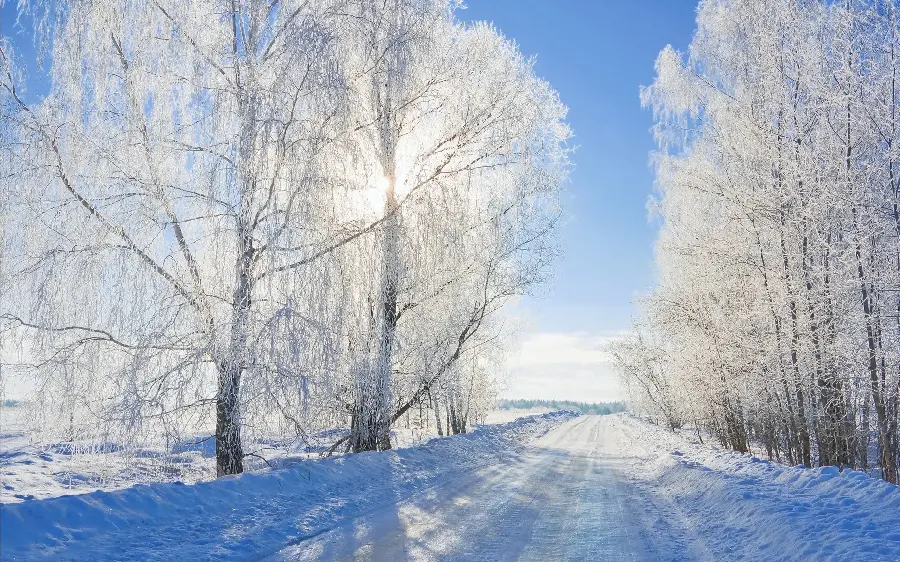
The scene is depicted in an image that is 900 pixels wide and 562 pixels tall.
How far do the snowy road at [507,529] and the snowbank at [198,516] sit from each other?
449 millimetres

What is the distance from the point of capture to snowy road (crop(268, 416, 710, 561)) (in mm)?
5754

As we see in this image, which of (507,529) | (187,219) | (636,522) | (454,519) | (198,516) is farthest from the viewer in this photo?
(187,219)

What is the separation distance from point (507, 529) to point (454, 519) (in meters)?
0.77

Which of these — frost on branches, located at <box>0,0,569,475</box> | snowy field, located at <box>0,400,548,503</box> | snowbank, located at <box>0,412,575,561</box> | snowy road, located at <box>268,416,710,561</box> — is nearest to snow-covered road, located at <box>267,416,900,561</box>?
snowy road, located at <box>268,416,710,561</box>

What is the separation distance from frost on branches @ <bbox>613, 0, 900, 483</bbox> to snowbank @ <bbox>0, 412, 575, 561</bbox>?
8.73m

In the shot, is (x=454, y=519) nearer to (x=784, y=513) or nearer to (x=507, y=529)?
(x=507, y=529)

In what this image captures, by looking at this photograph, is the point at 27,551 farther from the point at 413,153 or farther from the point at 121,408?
the point at 413,153

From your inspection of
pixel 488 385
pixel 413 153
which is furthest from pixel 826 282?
pixel 488 385

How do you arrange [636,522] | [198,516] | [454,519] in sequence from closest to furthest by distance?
[198,516], [454,519], [636,522]

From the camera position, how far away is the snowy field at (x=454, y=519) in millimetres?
5363

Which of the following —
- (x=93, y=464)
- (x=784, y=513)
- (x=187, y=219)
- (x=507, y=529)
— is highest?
(x=187, y=219)

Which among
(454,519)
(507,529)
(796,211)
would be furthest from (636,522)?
(796,211)

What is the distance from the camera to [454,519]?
24.1 ft

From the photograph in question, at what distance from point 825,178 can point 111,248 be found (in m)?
12.0
